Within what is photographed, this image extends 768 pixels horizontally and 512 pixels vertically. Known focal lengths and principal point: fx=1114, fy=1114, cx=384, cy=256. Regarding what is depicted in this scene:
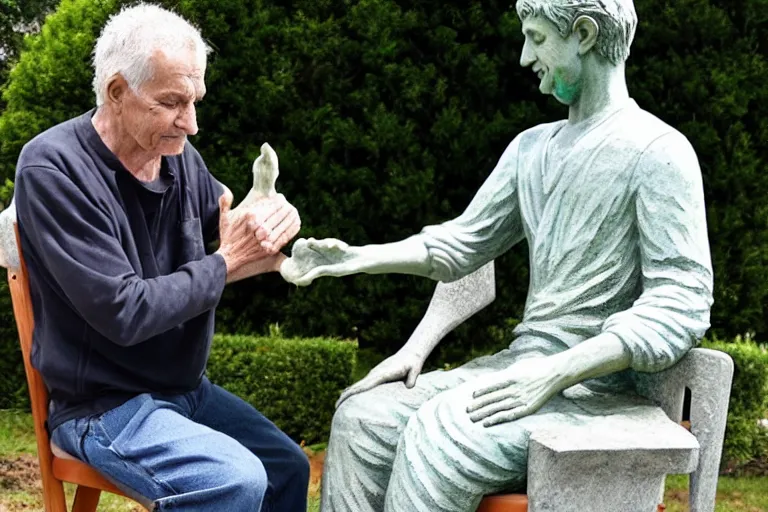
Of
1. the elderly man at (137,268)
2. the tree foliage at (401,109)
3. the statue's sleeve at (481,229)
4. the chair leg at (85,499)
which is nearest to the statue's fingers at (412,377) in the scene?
the statue's sleeve at (481,229)

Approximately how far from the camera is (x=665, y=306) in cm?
287

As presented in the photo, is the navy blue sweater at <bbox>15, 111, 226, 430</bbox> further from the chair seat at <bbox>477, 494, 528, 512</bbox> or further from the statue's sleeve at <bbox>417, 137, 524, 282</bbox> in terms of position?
the chair seat at <bbox>477, 494, 528, 512</bbox>

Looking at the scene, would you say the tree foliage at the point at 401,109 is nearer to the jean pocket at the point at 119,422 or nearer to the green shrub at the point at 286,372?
the green shrub at the point at 286,372

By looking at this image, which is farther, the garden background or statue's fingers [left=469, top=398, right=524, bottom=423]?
the garden background

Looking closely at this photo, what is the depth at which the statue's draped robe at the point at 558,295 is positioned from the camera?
2838 mm

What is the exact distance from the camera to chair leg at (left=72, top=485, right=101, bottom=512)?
135 inches

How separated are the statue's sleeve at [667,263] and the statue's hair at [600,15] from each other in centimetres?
29

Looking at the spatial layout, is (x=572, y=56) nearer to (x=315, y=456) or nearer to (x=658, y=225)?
(x=658, y=225)

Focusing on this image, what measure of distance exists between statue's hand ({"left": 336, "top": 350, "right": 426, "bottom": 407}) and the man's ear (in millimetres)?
1047

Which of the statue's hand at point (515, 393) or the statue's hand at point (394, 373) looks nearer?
the statue's hand at point (515, 393)

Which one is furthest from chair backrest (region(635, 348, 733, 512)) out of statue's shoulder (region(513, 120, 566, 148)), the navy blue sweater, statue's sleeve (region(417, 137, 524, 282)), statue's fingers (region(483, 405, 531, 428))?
the navy blue sweater

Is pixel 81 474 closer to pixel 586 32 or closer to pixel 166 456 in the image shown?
pixel 166 456

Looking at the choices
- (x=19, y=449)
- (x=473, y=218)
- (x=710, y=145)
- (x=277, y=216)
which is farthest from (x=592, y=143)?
(x=19, y=449)

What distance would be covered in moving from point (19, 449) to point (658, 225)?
411cm
